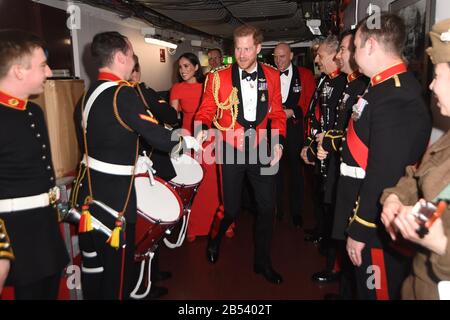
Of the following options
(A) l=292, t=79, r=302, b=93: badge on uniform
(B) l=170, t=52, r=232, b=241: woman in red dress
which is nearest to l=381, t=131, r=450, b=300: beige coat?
(B) l=170, t=52, r=232, b=241: woman in red dress

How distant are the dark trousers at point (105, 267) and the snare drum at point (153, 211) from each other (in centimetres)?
8

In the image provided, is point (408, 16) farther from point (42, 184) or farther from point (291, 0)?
point (291, 0)

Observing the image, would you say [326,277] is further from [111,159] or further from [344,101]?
[111,159]

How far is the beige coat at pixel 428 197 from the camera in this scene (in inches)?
46.4

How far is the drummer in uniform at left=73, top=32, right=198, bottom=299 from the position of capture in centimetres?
194

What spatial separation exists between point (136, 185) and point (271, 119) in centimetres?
118

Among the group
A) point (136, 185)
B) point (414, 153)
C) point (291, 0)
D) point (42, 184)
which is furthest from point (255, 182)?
point (291, 0)

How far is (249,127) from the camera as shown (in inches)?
109

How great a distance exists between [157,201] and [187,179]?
15.2 inches

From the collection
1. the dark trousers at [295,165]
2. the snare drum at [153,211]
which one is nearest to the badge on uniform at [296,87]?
the dark trousers at [295,165]

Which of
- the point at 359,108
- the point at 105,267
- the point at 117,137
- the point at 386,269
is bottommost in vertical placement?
the point at 105,267

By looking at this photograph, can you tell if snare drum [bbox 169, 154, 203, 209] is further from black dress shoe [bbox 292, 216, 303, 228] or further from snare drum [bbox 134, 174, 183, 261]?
black dress shoe [bbox 292, 216, 303, 228]

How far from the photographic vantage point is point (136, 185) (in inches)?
90.2

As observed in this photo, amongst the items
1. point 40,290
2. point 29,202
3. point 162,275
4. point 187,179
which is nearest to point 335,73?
point 187,179
